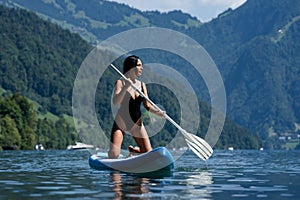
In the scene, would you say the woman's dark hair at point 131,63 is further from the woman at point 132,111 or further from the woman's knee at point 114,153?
the woman's knee at point 114,153

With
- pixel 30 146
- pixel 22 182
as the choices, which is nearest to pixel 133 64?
→ pixel 22 182

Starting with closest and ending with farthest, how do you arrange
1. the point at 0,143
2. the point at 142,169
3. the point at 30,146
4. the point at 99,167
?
1. the point at 142,169
2. the point at 99,167
3. the point at 0,143
4. the point at 30,146

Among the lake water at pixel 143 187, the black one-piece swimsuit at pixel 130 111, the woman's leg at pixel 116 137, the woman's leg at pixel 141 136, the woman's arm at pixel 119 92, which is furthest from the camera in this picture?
the woman's leg at pixel 116 137

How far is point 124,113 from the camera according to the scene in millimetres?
32438

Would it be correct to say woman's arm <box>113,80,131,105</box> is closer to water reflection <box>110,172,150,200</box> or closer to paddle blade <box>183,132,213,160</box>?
water reflection <box>110,172,150,200</box>

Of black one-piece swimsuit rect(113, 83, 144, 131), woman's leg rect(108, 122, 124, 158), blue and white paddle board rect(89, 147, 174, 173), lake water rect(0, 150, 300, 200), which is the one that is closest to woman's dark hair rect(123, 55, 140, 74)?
black one-piece swimsuit rect(113, 83, 144, 131)

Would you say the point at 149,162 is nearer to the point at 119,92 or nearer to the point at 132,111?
the point at 132,111

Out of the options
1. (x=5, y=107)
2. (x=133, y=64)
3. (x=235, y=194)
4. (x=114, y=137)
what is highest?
(x=5, y=107)

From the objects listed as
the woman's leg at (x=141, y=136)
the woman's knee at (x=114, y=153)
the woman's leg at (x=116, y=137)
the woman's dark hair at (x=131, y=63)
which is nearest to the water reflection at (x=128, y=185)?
the woman's leg at (x=141, y=136)

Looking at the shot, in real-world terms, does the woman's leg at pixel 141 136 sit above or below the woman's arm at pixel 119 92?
below

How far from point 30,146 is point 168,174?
12148 centimetres

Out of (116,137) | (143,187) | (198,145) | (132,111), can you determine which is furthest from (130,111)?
(143,187)

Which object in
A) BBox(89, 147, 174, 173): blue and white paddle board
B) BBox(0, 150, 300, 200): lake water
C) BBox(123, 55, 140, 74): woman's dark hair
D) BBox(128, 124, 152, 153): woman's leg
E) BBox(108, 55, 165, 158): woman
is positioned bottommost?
BBox(0, 150, 300, 200): lake water

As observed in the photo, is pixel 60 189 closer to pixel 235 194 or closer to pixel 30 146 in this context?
pixel 235 194
